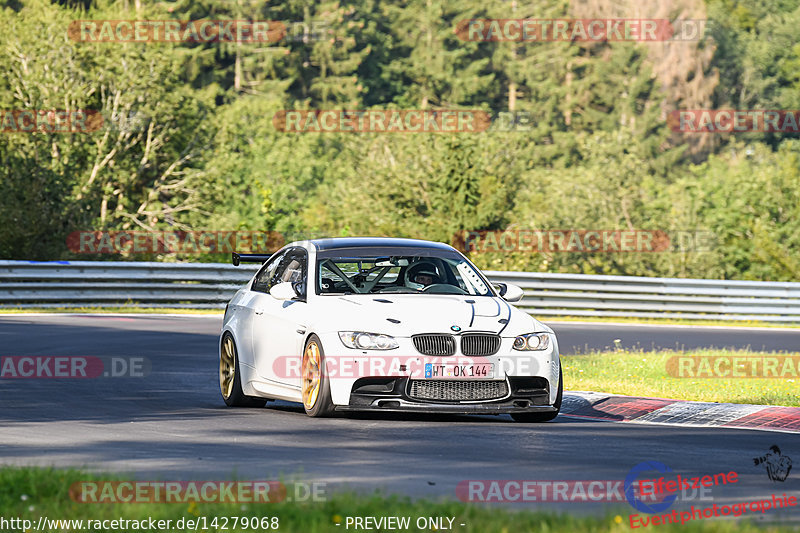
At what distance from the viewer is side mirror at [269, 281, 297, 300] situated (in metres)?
12.2

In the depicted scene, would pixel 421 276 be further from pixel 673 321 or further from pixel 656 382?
pixel 673 321

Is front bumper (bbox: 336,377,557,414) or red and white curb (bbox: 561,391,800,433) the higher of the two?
front bumper (bbox: 336,377,557,414)

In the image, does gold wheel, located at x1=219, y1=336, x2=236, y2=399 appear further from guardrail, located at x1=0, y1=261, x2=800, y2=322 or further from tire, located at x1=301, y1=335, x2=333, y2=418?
guardrail, located at x1=0, y1=261, x2=800, y2=322

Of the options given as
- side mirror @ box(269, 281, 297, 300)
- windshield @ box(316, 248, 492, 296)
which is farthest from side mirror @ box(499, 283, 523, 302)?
side mirror @ box(269, 281, 297, 300)

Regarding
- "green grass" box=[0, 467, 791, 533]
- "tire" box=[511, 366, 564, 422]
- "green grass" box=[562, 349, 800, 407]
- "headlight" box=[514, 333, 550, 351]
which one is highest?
"green grass" box=[0, 467, 791, 533]

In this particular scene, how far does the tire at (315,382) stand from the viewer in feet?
37.1

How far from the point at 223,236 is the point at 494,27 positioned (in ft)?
177

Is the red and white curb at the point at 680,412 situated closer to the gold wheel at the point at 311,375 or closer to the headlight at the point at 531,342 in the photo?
the headlight at the point at 531,342

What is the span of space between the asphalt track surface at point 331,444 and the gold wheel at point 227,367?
8.8 inches

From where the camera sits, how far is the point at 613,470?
8.73 meters

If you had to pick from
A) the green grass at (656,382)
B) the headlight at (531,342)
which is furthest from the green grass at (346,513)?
the green grass at (656,382)

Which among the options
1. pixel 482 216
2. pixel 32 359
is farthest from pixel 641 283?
pixel 32 359

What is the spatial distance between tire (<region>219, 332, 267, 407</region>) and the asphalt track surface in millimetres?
173

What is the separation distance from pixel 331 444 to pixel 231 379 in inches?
136
